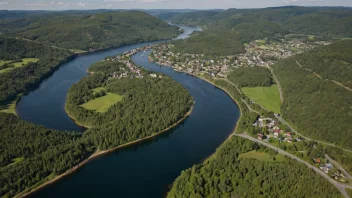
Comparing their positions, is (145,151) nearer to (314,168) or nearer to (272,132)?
(272,132)

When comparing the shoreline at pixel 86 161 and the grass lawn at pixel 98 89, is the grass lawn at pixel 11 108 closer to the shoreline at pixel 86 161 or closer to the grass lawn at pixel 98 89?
the grass lawn at pixel 98 89

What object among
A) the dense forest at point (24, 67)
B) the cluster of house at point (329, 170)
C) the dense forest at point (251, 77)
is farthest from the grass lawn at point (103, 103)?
the cluster of house at point (329, 170)

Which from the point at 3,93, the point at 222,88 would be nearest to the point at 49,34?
the point at 3,93

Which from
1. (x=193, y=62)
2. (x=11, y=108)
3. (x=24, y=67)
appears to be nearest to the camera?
(x=11, y=108)

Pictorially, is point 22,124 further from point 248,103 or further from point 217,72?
point 217,72

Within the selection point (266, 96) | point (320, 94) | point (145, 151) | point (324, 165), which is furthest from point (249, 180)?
point (266, 96)

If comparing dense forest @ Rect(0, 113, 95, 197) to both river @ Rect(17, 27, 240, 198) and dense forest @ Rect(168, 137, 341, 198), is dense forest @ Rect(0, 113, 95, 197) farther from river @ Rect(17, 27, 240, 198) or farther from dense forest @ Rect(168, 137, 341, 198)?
dense forest @ Rect(168, 137, 341, 198)

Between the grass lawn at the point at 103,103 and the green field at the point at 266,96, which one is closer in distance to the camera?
the grass lawn at the point at 103,103
